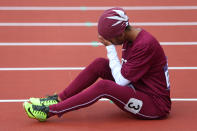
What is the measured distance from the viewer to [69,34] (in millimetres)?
7180

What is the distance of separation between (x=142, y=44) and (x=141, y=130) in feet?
2.49

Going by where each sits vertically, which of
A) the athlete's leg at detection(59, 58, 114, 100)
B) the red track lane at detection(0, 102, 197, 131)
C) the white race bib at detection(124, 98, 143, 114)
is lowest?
the red track lane at detection(0, 102, 197, 131)

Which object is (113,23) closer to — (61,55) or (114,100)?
(114,100)

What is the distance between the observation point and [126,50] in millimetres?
4293

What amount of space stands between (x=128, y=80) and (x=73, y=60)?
214cm

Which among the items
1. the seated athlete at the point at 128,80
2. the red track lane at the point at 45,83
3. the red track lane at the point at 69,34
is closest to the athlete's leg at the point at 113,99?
the seated athlete at the point at 128,80

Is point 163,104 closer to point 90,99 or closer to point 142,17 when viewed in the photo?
point 90,99

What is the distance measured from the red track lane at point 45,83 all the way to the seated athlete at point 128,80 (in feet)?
2.56

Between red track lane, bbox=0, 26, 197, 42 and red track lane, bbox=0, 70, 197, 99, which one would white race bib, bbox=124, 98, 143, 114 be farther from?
red track lane, bbox=0, 26, 197, 42

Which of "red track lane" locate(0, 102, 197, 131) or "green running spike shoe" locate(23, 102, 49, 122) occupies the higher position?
"green running spike shoe" locate(23, 102, 49, 122)

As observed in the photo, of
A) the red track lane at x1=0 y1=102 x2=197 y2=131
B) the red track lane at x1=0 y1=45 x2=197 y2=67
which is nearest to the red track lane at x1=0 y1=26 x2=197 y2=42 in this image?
the red track lane at x1=0 y1=45 x2=197 y2=67

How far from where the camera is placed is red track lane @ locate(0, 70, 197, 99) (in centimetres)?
509

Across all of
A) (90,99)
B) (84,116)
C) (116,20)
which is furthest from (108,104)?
(116,20)

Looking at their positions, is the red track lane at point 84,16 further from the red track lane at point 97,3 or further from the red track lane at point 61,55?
the red track lane at point 61,55
